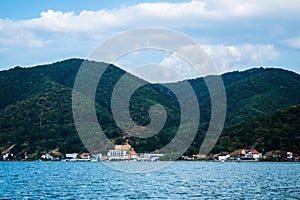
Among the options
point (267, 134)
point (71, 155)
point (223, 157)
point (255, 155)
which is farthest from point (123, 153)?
point (267, 134)

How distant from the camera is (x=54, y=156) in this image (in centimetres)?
18938

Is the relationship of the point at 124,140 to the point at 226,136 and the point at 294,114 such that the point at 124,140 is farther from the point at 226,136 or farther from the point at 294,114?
the point at 294,114

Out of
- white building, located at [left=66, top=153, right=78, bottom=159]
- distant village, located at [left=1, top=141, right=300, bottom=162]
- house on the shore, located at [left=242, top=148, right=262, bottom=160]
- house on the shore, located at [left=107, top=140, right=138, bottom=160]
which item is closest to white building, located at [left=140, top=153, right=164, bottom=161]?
distant village, located at [left=1, top=141, right=300, bottom=162]

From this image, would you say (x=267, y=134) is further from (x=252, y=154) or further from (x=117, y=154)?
(x=117, y=154)

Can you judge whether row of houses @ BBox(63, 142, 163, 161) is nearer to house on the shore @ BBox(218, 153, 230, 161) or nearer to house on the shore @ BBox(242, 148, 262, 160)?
house on the shore @ BBox(218, 153, 230, 161)

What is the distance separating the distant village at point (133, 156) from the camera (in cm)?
16775

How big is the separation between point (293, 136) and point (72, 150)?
266 feet

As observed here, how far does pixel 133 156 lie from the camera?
188 metres

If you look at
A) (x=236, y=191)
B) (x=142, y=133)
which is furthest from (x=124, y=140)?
(x=236, y=191)

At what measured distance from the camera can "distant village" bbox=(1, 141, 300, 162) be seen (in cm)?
16775

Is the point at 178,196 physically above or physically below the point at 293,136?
below

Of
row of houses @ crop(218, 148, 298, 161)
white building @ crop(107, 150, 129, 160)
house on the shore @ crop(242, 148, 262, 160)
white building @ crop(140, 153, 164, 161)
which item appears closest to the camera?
row of houses @ crop(218, 148, 298, 161)

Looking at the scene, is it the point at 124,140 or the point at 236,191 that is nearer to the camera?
the point at 236,191

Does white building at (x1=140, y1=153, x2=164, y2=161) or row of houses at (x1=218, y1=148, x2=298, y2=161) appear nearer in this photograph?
row of houses at (x1=218, y1=148, x2=298, y2=161)
